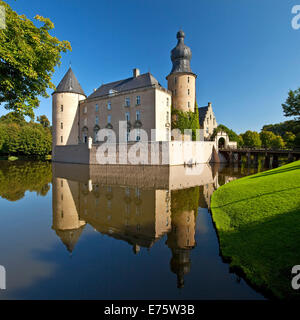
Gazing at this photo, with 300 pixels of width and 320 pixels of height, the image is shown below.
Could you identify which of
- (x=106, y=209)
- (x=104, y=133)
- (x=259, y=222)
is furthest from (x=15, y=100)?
(x=104, y=133)

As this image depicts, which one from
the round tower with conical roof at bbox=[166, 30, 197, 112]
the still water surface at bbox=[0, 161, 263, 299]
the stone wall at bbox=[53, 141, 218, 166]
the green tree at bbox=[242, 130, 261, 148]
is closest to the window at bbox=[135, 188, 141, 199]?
the still water surface at bbox=[0, 161, 263, 299]

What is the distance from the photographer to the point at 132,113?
102 ft

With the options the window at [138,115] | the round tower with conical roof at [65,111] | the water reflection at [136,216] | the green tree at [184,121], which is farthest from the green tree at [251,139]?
the water reflection at [136,216]

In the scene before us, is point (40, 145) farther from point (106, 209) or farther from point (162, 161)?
point (106, 209)

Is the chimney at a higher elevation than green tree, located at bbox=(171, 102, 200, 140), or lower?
higher

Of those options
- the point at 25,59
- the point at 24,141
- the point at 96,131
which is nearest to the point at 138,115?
the point at 96,131

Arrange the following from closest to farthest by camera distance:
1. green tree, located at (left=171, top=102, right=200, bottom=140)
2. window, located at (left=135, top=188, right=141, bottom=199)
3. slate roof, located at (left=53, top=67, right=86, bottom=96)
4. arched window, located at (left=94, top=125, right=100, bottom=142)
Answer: window, located at (left=135, top=188, right=141, bottom=199) → green tree, located at (left=171, top=102, right=200, bottom=140) → arched window, located at (left=94, top=125, right=100, bottom=142) → slate roof, located at (left=53, top=67, right=86, bottom=96)

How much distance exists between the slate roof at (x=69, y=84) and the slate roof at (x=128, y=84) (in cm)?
400

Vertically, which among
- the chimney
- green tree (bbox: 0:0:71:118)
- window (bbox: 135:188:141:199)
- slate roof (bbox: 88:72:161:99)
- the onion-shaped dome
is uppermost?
the onion-shaped dome

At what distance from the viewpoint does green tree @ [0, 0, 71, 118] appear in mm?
6297

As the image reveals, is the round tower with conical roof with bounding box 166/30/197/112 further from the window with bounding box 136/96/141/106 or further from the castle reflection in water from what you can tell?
the castle reflection in water

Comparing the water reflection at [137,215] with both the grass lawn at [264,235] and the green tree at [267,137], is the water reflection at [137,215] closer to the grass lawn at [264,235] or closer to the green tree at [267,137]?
the grass lawn at [264,235]

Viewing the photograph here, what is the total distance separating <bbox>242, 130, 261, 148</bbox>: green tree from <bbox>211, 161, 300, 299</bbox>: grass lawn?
1767 inches
